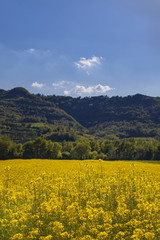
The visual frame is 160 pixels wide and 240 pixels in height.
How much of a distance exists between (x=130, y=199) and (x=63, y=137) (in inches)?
6819

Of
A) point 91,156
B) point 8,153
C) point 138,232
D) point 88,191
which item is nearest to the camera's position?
point 138,232

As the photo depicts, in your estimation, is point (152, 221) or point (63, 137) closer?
point (152, 221)

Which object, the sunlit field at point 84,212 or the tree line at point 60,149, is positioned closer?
the sunlit field at point 84,212

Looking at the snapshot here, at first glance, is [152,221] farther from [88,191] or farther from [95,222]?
[88,191]

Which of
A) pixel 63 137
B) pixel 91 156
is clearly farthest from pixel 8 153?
pixel 63 137

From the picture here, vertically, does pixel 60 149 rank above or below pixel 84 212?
below

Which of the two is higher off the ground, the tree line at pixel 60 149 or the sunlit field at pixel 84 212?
the sunlit field at pixel 84 212

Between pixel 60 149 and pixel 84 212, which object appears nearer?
pixel 84 212

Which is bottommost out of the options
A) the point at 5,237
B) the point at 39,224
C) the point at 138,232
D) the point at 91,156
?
the point at 91,156

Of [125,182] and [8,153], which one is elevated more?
[125,182]

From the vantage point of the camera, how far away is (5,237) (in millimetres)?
5934

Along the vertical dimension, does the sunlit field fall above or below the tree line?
above

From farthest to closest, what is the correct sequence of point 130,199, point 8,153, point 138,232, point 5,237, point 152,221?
point 8,153
point 130,199
point 5,237
point 152,221
point 138,232

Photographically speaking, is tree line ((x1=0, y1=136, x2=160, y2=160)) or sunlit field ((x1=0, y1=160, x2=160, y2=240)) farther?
tree line ((x1=0, y1=136, x2=160, y2=160))
